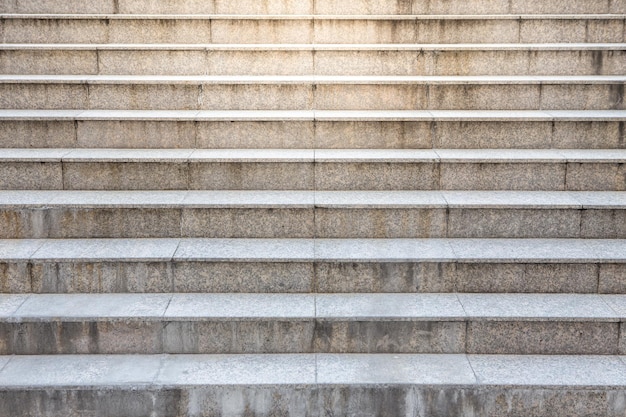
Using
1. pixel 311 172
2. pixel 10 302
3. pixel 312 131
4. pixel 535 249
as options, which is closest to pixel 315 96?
pixel 312 131

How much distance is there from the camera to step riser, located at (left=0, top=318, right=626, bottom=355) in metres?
5.77

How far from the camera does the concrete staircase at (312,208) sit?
5.52 m

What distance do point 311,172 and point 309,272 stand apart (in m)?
1.28

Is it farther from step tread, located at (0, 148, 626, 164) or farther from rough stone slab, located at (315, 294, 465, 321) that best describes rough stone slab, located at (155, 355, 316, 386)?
step tread, located at (0, 148, 626, 164)

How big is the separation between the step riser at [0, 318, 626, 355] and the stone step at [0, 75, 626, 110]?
3021 millimetres

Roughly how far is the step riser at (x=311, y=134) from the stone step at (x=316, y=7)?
230cm

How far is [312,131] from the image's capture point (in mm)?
7480

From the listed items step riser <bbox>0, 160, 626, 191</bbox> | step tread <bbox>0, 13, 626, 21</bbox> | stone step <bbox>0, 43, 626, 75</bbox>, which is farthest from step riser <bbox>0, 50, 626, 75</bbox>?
step riser <bbox>0, 160, 626, 191</bbox>

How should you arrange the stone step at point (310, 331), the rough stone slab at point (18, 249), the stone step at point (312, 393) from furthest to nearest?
the rough stone slab at point (18, 249) → the stone step at point (310, 331) → the stone step at point (312, 393)

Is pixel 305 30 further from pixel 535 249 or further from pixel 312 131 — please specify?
pixel 535 249

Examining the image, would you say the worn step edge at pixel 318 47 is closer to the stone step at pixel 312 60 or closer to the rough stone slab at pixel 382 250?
the stone step at pixel 312 60

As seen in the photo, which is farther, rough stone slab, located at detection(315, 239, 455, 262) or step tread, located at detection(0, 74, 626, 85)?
step tread, located at detection(0, 74, 626, 85)

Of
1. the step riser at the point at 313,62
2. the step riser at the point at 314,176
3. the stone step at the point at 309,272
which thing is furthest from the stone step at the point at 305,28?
the stone step at the point at 309,272

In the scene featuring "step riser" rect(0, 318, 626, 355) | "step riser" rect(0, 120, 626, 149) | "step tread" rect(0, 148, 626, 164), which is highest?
"step riser" rect(0, 120, 626, 149)
